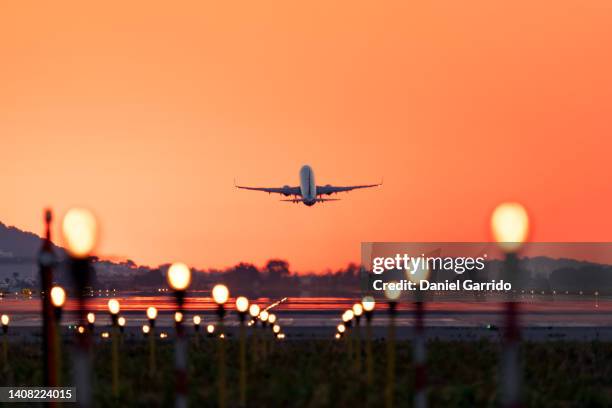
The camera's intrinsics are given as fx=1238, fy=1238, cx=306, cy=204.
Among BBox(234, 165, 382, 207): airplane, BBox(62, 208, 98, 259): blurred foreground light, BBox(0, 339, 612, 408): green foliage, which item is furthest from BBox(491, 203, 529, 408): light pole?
BBox(234, 165, 382, 207): airplane

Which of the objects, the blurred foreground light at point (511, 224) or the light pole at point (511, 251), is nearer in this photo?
the light pole at point (511, 251)

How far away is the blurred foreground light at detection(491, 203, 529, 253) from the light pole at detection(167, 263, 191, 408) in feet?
27.1

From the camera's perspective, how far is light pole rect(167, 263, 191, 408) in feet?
71.8

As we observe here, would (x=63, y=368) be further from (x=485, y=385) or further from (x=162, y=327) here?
(x=162, y=327)

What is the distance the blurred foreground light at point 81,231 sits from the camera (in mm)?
18672

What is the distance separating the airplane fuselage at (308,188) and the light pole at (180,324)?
117511mm

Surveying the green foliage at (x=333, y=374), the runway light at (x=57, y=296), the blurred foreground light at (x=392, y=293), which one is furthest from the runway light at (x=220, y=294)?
the green foliage at (x=333, y=374)

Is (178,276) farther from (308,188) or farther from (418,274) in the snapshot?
(308,188)

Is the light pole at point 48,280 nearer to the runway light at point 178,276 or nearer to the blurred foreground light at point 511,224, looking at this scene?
the runway light at point 178,276

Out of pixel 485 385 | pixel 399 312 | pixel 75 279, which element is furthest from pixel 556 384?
pixel 399 312

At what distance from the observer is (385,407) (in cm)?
3447

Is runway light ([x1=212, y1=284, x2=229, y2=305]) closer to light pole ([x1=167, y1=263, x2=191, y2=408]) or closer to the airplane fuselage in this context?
light pole ([x1=167, y1=263, x2=191, y2=408])

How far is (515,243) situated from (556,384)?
93.7 ft

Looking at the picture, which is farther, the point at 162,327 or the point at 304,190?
the point at 304,190
